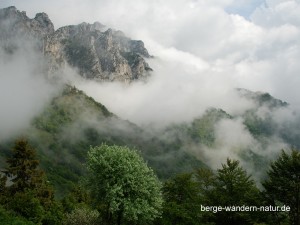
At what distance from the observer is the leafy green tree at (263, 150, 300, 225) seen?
5806cm

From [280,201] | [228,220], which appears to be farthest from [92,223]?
[280,201]

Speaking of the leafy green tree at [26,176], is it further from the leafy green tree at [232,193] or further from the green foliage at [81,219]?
the leafy green tree at [232,193]

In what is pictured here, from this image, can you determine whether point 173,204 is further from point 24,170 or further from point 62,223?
point 24,170

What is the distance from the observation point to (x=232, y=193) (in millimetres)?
69062

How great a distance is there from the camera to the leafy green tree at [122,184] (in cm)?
5241

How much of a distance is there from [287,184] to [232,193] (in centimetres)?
1262

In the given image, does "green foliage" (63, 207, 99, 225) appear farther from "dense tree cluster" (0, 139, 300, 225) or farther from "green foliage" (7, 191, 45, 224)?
"green foliage" (7, 191, 45, 224)

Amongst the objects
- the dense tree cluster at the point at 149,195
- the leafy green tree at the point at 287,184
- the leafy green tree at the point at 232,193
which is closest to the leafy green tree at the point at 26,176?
the dense tree cluster at the point at 149,195

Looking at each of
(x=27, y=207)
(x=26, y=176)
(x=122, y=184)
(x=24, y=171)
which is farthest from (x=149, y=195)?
(x=26, y=176)

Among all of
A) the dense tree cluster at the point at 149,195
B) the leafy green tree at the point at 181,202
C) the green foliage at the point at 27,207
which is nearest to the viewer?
the dense tree cluster at the point at 149,195

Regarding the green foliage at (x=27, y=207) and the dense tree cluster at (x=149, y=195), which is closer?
the dense tree cluster at (x=149, y=195)

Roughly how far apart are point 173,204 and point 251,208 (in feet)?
39.8

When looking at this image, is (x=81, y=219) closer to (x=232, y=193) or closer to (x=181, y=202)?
(x=181, y=202)

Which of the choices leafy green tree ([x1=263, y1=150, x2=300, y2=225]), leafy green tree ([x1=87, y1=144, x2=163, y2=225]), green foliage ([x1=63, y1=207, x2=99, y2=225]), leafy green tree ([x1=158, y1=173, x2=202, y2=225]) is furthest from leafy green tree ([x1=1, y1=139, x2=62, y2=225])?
leafy green tree ([x1=263, y1=150, x2=300, y2=225])
